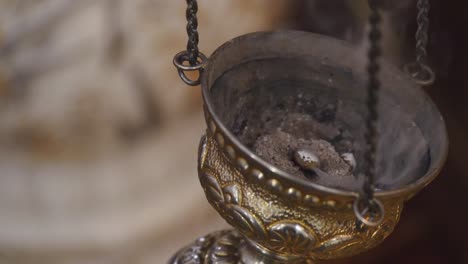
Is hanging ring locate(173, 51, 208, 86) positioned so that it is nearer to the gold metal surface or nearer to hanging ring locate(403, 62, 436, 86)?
the gold metal surface

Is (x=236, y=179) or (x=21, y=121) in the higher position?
(x=236, y=179)

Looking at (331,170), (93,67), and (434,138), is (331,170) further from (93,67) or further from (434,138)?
(93,67)

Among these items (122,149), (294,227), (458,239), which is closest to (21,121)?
→ (122,149)

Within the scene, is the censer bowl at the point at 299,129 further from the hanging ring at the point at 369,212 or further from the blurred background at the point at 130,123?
the blurred background at the point at 130,123

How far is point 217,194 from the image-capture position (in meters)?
0.83

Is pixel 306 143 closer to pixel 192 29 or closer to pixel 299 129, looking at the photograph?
pixel 299 129

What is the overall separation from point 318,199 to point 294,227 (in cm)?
7

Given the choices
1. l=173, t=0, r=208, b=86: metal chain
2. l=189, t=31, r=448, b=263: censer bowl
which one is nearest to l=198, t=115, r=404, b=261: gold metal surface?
l=189, t=31, r=448, b=263: censer bowl

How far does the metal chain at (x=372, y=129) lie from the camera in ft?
2.16

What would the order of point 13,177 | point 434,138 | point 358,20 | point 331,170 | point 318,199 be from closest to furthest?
point 318,199 → point 434,138 → point 331,170 → point 13,177 → point 358,20

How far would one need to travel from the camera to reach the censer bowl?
0.75 meters


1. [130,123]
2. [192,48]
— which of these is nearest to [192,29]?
[192,48]

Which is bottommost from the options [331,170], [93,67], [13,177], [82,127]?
[13,177]

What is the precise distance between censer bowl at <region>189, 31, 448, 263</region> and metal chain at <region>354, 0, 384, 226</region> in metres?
0.02
